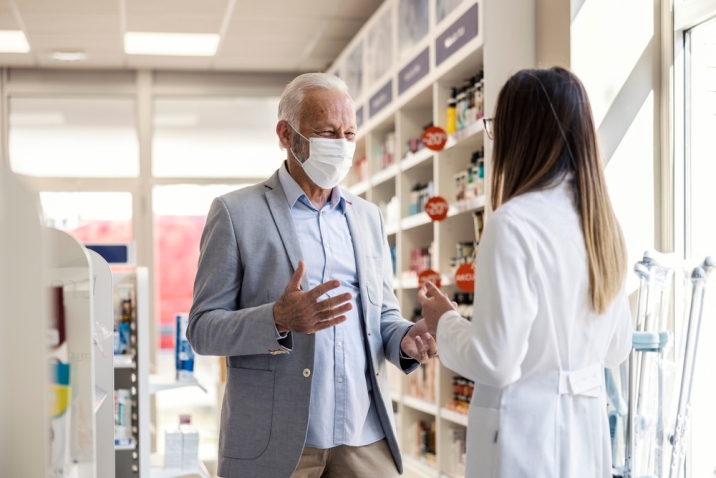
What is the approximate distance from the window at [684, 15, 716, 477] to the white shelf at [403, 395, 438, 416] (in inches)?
Result: 75.1

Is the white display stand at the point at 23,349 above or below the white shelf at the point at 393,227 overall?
Result: below

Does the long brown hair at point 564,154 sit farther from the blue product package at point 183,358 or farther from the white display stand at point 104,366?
the blue product package at point 183,358

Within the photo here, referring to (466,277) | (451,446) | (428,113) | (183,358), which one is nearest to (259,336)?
(466,277)

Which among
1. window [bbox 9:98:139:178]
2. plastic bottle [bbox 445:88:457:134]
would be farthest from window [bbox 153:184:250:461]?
plastic bottle [bbox 445:88:457:134]

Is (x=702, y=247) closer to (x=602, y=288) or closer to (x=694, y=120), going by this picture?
(x=694, y=120)

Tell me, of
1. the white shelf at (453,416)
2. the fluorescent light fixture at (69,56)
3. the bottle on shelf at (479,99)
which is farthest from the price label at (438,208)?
the fluorescent light fixture at (69,56)

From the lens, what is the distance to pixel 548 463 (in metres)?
1.60

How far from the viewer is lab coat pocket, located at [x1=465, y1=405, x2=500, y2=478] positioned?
160 centimetres

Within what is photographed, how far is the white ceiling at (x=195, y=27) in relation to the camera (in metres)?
6.39

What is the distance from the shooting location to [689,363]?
2.61m

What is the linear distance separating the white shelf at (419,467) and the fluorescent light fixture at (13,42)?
15.9ft

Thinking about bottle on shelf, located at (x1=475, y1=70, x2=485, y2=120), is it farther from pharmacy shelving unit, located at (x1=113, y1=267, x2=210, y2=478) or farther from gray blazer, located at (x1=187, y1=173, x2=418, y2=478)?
gray blazer, located at (x1=187, y1=173, x2=418, y2=478)

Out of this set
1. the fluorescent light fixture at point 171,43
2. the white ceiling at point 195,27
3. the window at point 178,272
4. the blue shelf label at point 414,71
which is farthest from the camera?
the window at point 178,272

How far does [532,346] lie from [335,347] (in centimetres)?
62
